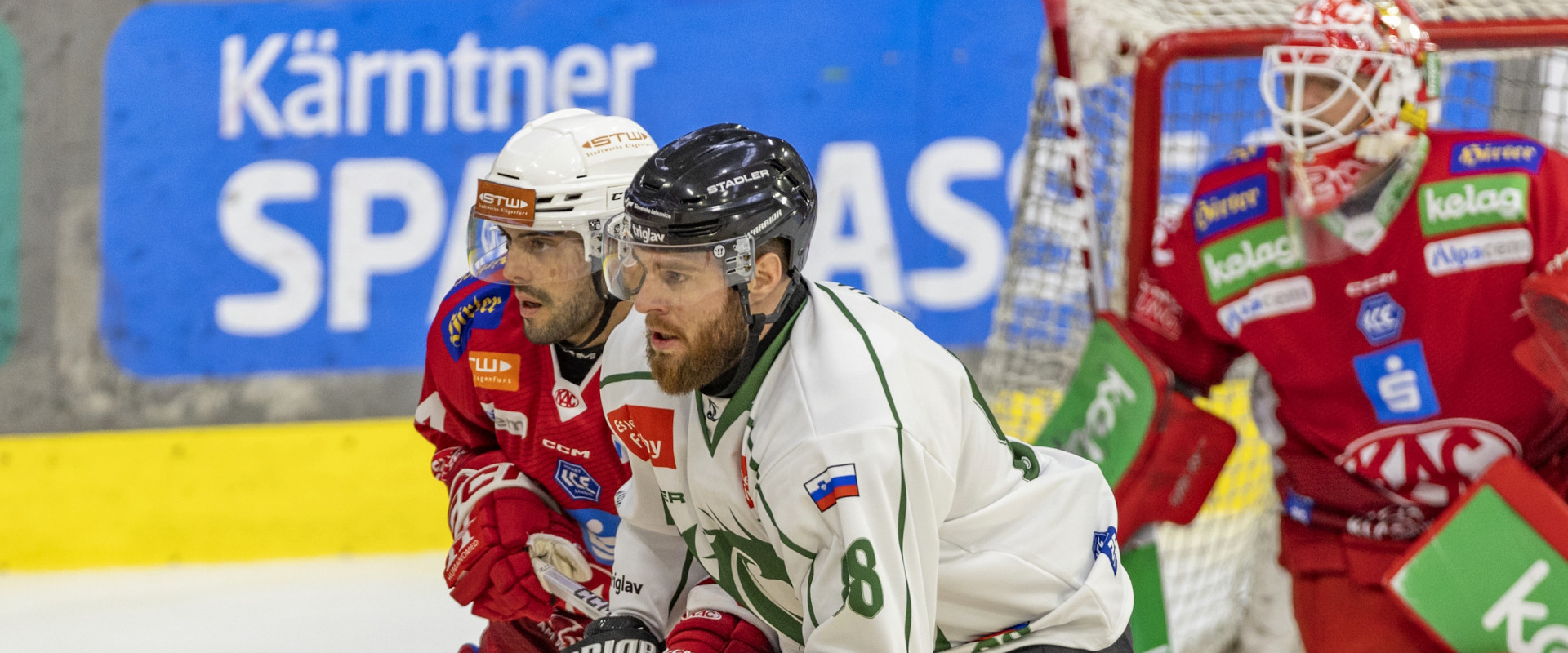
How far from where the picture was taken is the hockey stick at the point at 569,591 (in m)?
2.07

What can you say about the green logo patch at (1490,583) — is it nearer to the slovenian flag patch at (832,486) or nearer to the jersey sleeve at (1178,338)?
the jersey sleeve at (1178,338)

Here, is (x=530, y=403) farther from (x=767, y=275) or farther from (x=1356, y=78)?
(x=1356, y=78)

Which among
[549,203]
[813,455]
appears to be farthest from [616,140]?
[813,455]

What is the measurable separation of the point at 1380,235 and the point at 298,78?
3207 millimetres

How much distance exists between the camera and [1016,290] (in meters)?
3.30

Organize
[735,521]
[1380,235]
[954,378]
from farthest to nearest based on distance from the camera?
[1380,235] → [735,521] → [954,378]

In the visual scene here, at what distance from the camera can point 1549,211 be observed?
2.28 m

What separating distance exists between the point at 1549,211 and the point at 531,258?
162cm

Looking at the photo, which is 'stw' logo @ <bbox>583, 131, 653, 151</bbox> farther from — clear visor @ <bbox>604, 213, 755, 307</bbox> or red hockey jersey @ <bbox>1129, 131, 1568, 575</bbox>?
red hockey jersey @ <bbox>1129, 131, 1568, 575</bbox>

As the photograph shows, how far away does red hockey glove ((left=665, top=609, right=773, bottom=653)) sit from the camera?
1746 mm

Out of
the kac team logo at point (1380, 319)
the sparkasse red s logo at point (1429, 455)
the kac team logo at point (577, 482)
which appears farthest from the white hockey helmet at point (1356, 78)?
the kac team logo at point (577, 482)

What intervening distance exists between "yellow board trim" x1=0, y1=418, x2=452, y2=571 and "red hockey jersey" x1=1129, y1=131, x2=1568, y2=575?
2.65m

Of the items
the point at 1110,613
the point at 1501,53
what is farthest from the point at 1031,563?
the point at 1501,53

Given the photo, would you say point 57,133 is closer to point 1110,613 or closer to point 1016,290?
point 1016,290
